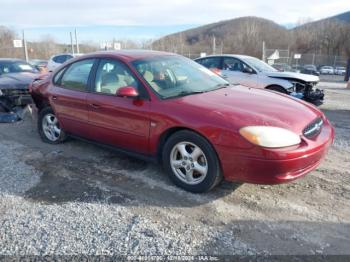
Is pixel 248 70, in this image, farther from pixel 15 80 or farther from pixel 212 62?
pixel 15 80

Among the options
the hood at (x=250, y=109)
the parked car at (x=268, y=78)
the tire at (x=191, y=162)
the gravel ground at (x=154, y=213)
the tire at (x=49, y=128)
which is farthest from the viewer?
the parked car at (x=268, y=78)

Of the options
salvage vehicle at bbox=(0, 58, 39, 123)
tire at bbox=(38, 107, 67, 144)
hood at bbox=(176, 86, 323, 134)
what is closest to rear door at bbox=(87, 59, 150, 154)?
hood at bbox=(176, 86, 323, 134)

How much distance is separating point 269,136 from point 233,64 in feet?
22.2

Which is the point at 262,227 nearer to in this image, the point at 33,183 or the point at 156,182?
the point at 156,182

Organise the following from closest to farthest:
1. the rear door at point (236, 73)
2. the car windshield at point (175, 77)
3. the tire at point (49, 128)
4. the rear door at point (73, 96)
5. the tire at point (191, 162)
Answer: the tire at point (191, 162) → the car windshield at point (175, 77) → the rear door at point (73, 96) → the tire at point (49, 128) → the rear door at point (236, 73)

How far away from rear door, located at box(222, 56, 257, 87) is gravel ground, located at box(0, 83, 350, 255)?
4690 mm

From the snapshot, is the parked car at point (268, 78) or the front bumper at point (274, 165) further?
the parked car at point (268, 78)

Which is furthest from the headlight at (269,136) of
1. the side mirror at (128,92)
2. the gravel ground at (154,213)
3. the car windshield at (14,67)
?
the car windshield at (14,67)

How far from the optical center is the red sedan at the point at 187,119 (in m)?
3.25

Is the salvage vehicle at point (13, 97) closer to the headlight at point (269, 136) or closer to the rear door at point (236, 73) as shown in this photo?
the rear door at point (236, 73)

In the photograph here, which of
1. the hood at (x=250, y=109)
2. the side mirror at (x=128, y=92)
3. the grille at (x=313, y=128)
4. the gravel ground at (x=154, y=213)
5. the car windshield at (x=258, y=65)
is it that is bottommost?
the gravel ground at (x=154, y=213)

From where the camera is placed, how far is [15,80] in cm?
816

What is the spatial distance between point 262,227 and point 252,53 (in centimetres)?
5190

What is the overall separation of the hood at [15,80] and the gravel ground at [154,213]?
3686 mm
